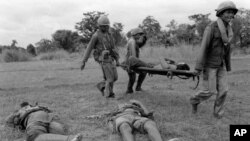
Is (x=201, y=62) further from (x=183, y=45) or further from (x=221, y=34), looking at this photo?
(x=183, y=45)

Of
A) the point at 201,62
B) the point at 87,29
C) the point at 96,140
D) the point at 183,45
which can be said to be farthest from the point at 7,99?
the point at 87,29

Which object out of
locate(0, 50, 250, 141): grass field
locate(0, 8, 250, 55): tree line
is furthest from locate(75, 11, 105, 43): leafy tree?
locate(0, 50, 250, 141): grass field

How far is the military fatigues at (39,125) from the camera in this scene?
4.23 m

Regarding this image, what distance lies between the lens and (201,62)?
584 cm

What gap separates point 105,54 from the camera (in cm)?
780

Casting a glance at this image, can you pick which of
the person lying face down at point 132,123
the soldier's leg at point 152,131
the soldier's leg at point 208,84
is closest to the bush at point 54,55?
the soldier's leg at point 208,84

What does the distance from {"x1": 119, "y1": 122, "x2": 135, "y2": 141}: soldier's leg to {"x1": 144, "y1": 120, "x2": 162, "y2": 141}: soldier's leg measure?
214mm

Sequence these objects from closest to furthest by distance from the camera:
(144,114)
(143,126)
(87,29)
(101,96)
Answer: (143,126) → (144,114) → (101,96) → (87,29)

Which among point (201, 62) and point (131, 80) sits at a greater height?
point (201, 62)

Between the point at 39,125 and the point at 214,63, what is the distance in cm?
322

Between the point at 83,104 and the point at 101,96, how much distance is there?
0.97 m

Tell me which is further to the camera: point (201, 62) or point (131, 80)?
point (131, 80)

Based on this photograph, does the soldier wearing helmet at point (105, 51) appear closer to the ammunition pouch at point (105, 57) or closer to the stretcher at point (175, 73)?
the ammunition pouch at point (105, 57)

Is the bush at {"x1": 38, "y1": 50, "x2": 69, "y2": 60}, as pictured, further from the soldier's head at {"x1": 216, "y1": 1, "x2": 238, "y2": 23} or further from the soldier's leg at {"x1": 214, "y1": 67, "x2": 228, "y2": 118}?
the soldier's head at {"x1": 216, "y1": 1, "x2": 238, "y2": 23}
